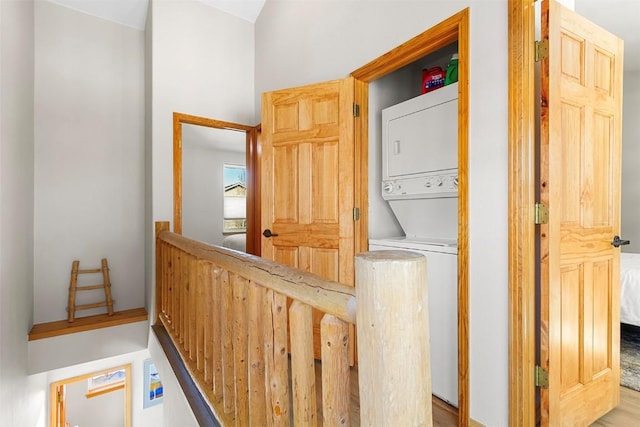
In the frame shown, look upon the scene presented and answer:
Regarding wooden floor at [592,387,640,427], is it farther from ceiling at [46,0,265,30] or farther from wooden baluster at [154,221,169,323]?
ceiling at [46,0,265,30]

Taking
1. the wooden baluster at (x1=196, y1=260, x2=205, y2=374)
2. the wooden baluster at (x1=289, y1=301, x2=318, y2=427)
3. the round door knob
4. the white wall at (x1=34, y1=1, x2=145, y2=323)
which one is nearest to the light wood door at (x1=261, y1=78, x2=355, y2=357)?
the round door knob

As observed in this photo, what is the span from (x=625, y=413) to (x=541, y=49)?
1873mm

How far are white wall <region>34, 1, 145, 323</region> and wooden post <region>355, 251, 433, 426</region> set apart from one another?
3424 millimetres

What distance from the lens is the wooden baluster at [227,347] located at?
4.32ft

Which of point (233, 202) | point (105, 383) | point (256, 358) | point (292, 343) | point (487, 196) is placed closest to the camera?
point (292, 343)

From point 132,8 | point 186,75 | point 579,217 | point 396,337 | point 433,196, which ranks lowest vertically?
point 396,337

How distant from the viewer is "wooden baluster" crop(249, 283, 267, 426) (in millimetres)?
1070

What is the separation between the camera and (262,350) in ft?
3.54

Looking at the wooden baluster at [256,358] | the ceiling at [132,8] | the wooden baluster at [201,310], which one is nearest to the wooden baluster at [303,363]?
the wooden baluster at [256,358]

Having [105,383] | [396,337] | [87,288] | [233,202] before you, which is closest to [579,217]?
[396,337]

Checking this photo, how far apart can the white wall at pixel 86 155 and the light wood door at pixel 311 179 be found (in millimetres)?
1736

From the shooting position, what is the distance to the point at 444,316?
177cm

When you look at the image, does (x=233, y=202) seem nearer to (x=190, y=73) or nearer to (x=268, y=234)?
(x=190, y=73)

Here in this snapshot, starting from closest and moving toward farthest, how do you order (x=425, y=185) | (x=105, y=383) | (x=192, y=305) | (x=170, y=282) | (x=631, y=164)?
(x=192, y=305) → (x=425, y=185) → (x=170, y=282) → (x=631, y=164) → (x=105, y=383)
